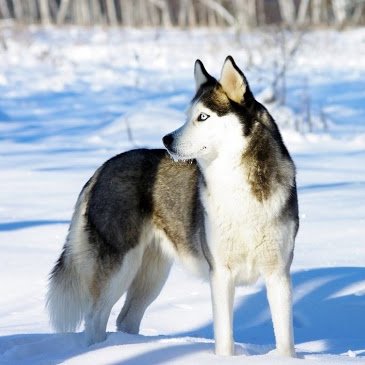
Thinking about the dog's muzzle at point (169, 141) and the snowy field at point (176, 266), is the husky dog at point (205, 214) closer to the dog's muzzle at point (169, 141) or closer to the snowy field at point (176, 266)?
the dog's muzzle at point (169, 141)

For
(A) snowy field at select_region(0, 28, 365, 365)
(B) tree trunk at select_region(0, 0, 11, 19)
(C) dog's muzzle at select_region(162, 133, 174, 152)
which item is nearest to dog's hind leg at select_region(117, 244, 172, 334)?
(A) snowy field at select_region(0, 28, 365, 365)

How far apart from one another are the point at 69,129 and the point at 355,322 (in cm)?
1060

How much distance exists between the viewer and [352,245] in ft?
22.2

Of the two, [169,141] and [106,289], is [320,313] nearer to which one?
[106,289]

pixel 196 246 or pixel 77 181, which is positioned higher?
pixel 196 246

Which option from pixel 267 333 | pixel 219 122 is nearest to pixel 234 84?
pixel 219 122

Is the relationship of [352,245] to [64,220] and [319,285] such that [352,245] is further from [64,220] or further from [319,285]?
[64,220]

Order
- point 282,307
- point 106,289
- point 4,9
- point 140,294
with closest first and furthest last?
point 282,307 < point 106,289 < point 140,294 < point 4,9

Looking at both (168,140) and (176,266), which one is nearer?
(168,140)

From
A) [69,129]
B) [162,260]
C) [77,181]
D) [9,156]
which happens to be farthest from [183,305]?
[69,129]

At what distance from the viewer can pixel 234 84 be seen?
13.4ft

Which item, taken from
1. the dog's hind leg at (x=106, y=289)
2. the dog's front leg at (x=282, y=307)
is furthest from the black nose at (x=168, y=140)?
the dog's hind leg at (x=106, y=289)

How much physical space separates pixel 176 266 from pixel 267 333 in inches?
52.6

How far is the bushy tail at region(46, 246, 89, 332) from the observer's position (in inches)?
192
